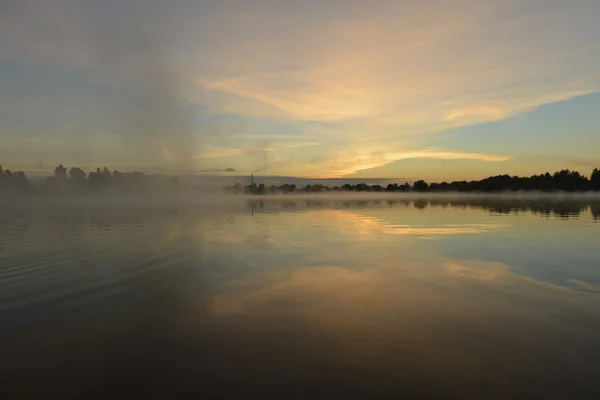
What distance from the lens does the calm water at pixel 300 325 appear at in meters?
8.13

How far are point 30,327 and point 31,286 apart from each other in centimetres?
559

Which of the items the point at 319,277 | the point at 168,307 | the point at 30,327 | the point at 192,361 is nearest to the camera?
the point at 192,361

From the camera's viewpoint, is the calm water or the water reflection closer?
the calm water

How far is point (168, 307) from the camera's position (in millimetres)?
13227

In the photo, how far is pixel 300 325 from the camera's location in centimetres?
1148

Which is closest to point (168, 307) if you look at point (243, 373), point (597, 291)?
point (243, 373)

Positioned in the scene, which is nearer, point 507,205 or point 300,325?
point 300,325

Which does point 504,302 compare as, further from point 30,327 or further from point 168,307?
point 30,327

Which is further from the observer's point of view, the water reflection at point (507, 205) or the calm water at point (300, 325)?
the water reflection at point (507, 205)

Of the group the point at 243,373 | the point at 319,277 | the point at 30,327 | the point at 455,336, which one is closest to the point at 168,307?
the point at 30,327

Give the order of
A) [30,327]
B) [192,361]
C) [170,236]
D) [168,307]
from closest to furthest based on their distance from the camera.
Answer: [192,361] → [30,327] → [168,307] → [170,236]

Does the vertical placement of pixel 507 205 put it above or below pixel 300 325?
below

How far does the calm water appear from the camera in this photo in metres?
8.13

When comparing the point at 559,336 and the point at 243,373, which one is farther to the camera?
the point at 559,336
